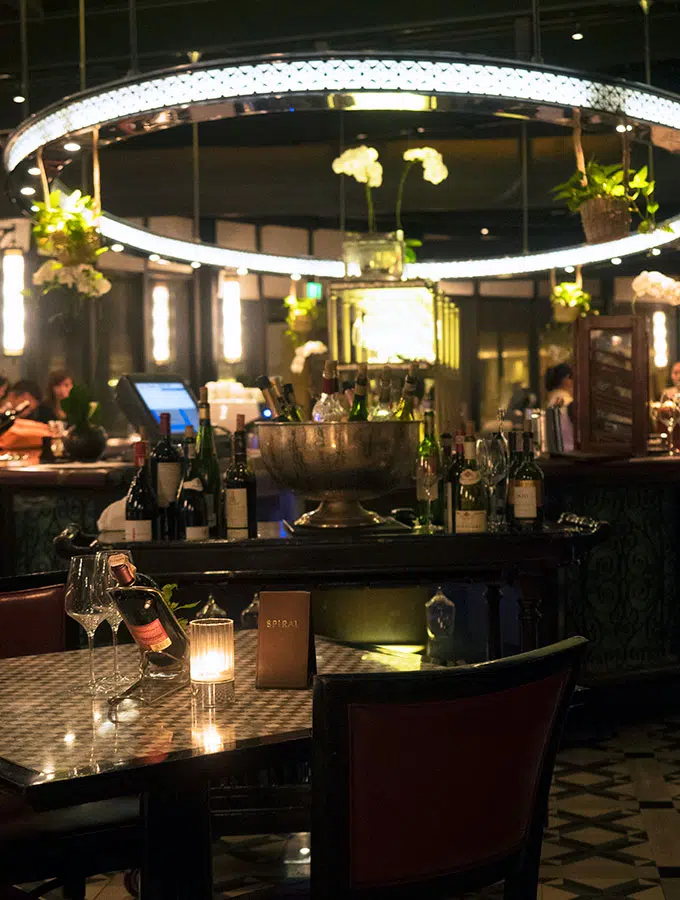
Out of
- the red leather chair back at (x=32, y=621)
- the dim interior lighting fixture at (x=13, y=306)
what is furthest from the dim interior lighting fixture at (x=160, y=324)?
the red leather chair back at (x=32, y=621)

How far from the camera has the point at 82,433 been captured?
5359 mm

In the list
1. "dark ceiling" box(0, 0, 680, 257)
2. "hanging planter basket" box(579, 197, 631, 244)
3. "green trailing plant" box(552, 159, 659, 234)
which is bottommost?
"hanging planter basket" box(579, 197, 631, 244)

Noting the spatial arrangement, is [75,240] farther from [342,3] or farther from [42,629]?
[342,3]

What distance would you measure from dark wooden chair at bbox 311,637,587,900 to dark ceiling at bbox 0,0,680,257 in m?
5.77

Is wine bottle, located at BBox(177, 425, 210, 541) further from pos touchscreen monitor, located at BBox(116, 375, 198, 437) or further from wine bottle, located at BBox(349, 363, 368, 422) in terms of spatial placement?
pos touchscreen monitor, located at BBox(116, 375, 198, 437)

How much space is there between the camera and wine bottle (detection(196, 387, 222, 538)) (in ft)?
11.8

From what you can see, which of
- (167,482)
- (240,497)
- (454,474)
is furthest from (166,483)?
(454,474)

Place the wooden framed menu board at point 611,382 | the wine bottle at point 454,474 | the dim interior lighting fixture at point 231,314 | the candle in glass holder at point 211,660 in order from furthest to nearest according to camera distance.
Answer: the dim interior lighting fixture at point 231,314 → the wooden framed menu board at point 611,382 → the wine bottle at point 454,474 → the candle in glass holder at point 211,660

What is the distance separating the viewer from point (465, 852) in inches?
67.6

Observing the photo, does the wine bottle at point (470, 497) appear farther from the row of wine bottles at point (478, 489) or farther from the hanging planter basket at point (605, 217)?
the hanging planter basket at point (605, 217)

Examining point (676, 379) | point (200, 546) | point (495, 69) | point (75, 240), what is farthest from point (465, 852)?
point (676, 379)

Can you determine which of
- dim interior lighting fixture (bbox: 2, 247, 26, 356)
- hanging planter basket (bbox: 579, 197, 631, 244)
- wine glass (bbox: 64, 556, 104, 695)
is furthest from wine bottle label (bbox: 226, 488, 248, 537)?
dim interior lighting fixture (bbox: 2, 247, 26, 356)

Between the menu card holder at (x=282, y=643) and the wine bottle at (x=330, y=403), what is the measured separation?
56.2 inches

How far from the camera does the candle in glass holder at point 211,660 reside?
2.05 meters
